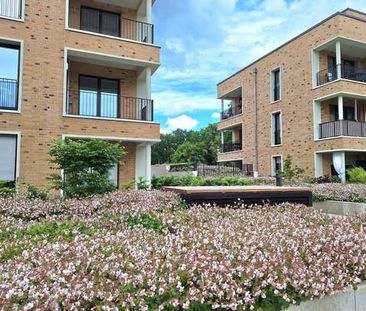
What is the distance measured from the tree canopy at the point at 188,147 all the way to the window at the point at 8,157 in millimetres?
31602

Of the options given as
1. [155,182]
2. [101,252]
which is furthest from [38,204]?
[155,182]

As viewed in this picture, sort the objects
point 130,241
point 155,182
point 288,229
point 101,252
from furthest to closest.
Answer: point 155,182
point 288,229
point 130,241
point 101,252

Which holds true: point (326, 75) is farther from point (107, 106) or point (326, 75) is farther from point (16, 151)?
point (16, 151)

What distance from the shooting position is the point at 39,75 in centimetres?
1227

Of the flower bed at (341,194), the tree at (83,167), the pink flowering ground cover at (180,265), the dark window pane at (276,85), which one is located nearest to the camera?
the pink flowering ground cover at (180,265)

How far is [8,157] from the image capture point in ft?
38.5

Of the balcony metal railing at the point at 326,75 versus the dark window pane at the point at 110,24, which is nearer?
the dark window pane at the point at 110,24

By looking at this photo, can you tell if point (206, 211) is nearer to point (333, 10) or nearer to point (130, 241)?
point (130, 241)

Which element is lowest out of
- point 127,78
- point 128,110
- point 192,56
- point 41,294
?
point 41,294

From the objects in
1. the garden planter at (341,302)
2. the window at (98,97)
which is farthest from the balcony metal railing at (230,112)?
the garden planter at (341,302)

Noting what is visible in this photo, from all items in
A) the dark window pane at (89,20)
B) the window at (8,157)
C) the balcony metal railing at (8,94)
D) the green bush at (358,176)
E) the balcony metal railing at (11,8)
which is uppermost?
the dark window pane at (89,20)

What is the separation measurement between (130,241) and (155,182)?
36.9ft

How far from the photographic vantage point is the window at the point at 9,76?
12.0 meters

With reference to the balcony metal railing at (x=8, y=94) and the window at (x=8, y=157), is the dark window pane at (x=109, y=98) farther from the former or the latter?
the window at (x=8, y=157)
